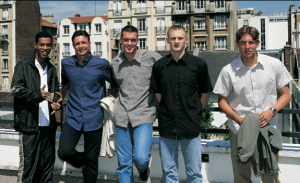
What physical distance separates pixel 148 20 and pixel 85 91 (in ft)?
158

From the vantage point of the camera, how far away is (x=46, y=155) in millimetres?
4359

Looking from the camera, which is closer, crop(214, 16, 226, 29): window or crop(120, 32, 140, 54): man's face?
crop(120, 32, 140, 54): man's face

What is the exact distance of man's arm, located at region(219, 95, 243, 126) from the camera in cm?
361

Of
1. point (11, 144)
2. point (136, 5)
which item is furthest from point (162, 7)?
point (11, 144)

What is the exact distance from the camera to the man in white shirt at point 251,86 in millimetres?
3539

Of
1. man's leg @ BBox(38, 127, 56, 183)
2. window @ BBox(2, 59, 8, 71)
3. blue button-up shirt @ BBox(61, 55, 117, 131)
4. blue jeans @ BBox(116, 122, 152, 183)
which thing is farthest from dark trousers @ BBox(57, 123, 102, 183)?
window @ BBox(2, 59, 8, 71)

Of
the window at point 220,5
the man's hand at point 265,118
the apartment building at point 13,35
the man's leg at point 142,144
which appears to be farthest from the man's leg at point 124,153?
the apartment building at point 13,35

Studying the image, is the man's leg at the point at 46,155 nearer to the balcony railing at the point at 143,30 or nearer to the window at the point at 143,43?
the window at the point at 143,43

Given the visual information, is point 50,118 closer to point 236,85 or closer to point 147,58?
point 147,58

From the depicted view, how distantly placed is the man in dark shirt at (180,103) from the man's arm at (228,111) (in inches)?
8.8

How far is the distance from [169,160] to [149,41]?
47.4 meters

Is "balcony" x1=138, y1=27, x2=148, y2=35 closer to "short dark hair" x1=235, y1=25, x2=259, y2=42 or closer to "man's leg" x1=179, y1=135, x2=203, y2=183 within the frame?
"short dark hair" x1=235, y1=25, x2=259, y2=42

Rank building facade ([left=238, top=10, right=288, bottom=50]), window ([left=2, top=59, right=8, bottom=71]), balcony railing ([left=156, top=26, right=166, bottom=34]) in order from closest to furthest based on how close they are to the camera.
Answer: balcony railing ([left=156, top=26, right=166, bottom=34]) < window ([left=2, top=59, right=8, bottom=71]) < building facade ([left=238, top=10, right=288, bottom=50])

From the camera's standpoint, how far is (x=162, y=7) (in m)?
50.8
